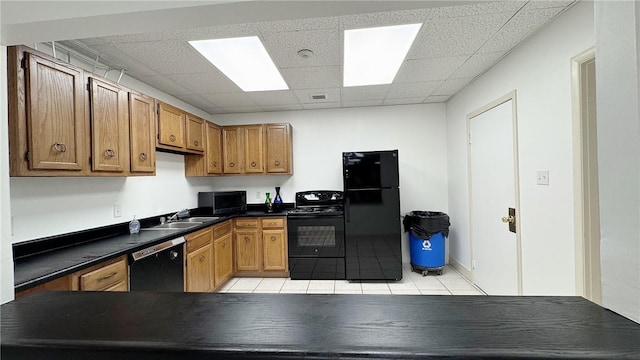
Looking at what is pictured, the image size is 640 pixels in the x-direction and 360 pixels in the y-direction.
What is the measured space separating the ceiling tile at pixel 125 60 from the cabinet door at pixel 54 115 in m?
0.40

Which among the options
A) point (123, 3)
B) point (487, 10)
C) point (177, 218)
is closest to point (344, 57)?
point (487, 10)

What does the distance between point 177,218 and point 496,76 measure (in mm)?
3937

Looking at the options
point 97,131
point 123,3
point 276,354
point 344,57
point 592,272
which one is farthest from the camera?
point 344,57

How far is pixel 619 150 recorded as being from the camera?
0.66 meters

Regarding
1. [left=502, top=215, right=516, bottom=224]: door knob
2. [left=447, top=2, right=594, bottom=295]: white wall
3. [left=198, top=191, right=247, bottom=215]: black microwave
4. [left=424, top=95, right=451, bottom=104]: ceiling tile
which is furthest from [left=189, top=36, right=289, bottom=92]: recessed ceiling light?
[left=502, top=215, right=516, bottom=224]: door knob

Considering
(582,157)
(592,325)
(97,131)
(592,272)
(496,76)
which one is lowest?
(592,272)

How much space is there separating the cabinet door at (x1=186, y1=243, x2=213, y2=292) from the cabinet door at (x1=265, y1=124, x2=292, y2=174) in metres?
1.44

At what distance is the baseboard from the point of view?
3230 mm

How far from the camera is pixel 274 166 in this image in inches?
151

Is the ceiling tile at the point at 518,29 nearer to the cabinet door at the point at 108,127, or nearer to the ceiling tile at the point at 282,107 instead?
the ceiling tile at the point at 282,107

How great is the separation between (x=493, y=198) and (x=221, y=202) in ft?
11.1

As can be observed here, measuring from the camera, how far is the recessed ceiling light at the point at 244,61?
6.94 feet

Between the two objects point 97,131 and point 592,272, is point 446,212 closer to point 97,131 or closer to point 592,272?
point 592,272

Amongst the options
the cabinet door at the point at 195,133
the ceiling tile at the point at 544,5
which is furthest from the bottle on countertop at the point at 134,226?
the ceiling tile at the point at 544,5
